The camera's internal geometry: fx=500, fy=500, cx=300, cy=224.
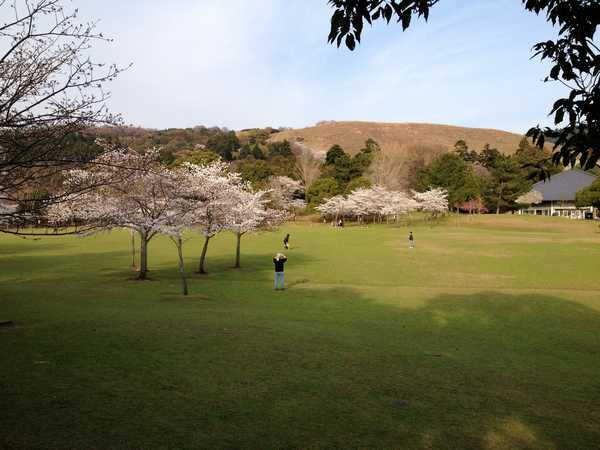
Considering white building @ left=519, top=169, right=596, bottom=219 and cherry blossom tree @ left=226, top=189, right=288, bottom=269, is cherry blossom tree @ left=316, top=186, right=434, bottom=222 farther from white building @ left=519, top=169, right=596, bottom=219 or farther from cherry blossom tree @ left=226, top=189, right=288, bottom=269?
cherry blossom tree @ left=226, top=189, right=288, bottom=269

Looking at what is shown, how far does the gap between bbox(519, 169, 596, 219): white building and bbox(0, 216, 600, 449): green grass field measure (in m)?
92.7

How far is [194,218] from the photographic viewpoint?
96.9 ft

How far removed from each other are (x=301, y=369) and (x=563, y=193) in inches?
4398

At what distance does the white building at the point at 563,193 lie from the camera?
342 ft

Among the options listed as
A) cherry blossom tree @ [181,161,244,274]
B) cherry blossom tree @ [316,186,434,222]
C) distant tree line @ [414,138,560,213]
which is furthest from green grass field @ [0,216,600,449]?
distant tree line @ [414,138,560,213]

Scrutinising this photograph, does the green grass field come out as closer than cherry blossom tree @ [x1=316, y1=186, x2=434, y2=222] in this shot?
Yes

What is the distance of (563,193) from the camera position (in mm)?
105312

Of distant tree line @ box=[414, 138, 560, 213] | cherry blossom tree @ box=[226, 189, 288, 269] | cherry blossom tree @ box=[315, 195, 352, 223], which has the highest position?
distant tree line @ box=[414, 138, 560, 213]

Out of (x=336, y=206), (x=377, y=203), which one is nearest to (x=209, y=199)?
(x=336, y=206)

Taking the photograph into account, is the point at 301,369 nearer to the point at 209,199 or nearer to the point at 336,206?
the point at 209,199

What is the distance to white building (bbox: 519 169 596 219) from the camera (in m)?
104

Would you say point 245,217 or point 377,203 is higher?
point 377,203

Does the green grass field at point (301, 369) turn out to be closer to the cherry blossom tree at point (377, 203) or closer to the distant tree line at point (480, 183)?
the cherry blossom tree at point (377, 203)

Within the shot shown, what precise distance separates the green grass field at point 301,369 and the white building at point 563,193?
9274 cm
